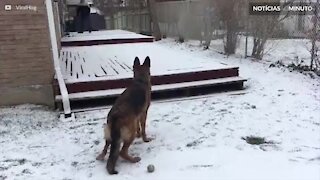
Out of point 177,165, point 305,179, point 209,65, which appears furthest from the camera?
point 209,65

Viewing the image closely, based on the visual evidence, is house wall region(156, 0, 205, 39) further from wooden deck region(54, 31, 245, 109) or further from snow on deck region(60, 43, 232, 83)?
wooden deck region(54, 31, 245, 109)

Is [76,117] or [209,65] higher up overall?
[209,65]

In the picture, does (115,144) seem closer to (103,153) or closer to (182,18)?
(103,153)

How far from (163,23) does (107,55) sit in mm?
11165

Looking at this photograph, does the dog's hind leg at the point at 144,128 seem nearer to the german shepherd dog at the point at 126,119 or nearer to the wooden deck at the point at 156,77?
the german shepherd dog at the point at 126,119

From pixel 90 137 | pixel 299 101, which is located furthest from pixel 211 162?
pixel 299 101

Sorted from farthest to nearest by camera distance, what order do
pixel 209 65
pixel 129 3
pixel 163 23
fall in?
1. pixel 129 3
2. pixel 163 23
3. pixel 209 65

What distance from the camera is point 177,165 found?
3746 mm

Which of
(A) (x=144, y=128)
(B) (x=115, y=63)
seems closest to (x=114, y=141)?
(A) (x=144, y=128)

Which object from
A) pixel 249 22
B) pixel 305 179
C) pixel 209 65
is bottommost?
pixel 305 179

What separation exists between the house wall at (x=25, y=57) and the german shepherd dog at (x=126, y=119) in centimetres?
217

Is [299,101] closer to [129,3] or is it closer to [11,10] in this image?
[11,10]

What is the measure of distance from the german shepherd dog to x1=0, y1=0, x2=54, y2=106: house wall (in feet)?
7.10

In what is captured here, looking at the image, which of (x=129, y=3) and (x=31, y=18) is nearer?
(x=31, y=18)
